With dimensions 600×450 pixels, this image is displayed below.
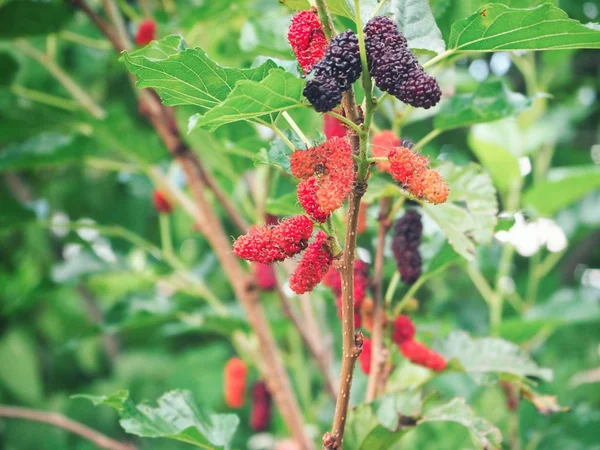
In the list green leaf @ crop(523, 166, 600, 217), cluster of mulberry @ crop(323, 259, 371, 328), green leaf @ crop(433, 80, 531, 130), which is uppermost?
green leaf @ crop(433, 80, 531, 130)

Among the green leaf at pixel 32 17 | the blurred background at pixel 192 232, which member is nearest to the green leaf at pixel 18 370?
the blurred background at pixel 192 232

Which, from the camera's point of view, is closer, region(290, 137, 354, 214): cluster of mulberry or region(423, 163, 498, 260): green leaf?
region(290, 137, 354, 214): cluster of mulberry

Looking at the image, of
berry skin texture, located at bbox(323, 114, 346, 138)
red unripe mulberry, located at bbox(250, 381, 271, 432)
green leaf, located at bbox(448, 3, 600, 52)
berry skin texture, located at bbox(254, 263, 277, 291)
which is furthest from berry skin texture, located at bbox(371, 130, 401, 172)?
red unripe mulberry, located at bbox(250, 381, 271, 432)

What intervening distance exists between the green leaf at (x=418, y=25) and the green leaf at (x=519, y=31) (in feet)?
0.08

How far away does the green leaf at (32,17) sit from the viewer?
3.72 ft

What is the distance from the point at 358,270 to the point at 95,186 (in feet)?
4.78

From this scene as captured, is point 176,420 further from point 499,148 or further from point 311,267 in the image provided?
point 499,148

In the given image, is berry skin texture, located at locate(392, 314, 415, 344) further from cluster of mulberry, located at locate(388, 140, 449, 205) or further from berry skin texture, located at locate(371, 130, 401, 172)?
cluster of mulberry, located at locate(388, 140, 449, 205)

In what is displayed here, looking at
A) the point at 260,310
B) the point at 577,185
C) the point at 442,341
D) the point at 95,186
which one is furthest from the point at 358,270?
the point at 95,186

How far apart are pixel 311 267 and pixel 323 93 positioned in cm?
14

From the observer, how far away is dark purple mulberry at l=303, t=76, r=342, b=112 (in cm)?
47

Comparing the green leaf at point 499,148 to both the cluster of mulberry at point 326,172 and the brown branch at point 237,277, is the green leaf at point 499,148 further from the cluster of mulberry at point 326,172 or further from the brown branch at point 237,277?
the cluster of mulberry at point 326,172

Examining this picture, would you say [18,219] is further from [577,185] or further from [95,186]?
[577,185]

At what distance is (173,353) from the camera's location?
2307 mm
